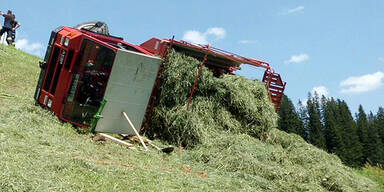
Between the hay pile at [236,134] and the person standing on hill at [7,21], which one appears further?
the person standing on hill at [7,21]

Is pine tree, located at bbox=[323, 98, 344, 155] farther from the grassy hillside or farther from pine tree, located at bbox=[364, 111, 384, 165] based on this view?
the grassy hillside

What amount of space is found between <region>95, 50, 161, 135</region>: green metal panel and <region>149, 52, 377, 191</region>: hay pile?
50 centimetres

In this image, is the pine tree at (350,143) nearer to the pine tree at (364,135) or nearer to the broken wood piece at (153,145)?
the pine tree at (364,135)

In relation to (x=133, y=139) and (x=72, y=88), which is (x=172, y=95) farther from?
(x=72, y=88)

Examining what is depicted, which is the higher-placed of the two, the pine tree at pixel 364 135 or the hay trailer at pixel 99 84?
the pine tree at pixel 364 135

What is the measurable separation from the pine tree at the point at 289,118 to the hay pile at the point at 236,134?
26.3 m

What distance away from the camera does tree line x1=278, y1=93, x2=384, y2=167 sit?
36650mm

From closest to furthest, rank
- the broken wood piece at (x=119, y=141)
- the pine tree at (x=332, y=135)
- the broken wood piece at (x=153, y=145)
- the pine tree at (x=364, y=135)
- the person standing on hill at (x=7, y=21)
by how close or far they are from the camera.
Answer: the broken wood piece at (x=119, y=141), the broken wood piece at (x=153, y=145), the person standing on hill at (x=7, y=21), the pine tree at (x=332, y=135), the pine tree at (x=364, y=135)

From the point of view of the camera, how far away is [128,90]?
26.4 ft

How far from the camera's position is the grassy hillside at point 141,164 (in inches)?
184

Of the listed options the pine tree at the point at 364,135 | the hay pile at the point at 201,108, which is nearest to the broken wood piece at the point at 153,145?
the hay pile at the point at 201,108

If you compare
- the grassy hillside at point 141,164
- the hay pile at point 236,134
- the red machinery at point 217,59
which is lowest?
the grassy hillside at point 141,164

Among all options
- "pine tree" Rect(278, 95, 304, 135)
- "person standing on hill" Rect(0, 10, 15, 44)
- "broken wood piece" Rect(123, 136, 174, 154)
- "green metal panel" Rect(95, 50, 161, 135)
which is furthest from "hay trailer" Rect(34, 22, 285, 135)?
"pine tree" Rect(278, 95, 304, 135)

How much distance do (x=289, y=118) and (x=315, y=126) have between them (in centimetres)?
436
